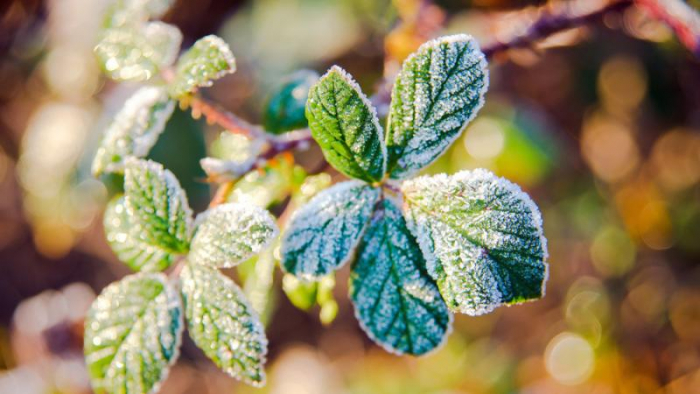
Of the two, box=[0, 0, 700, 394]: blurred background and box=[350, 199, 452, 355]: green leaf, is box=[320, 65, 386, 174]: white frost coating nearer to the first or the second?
box=[350, 199, 452, 355]: green leaf

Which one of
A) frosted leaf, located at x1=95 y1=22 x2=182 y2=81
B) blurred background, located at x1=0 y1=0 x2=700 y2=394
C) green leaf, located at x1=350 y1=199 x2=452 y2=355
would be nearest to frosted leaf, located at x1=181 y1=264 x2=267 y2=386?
green leaf, located at x1=350 y1=199 x2=452 y2=355

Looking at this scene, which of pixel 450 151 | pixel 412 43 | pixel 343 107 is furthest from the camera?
pixel 450 151

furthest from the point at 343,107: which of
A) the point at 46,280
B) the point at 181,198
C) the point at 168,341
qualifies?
the point at 46,280

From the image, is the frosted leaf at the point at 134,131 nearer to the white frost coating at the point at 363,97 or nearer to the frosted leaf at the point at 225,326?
the frosted leaf at the point at 225,326

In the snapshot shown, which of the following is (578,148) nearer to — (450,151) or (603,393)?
(450,151)

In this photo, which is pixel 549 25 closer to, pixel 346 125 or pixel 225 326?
pixel 346 125

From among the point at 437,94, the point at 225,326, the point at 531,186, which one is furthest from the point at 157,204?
the point at 531,186

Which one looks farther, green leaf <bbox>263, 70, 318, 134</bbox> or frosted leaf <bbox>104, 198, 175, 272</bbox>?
green leaf <bbox>263, 70, 318, 134</bbox>
